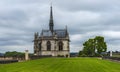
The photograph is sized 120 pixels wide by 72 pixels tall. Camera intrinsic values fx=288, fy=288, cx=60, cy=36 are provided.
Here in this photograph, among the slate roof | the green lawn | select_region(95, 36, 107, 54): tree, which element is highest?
the slate roof

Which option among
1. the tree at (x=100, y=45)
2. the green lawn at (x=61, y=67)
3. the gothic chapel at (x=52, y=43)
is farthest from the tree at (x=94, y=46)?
the green lawn at (x=61, y=67)

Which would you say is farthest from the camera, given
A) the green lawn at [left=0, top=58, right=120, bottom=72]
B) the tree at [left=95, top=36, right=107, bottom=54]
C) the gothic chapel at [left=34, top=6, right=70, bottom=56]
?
the gothic chapel at [left=34, top=6, right=70, bottom=56]

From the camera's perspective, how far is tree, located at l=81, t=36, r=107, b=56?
135875mm

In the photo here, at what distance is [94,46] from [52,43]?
20.6 m

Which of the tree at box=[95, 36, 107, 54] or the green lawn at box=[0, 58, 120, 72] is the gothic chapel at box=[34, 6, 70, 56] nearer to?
the tree at box=[95, 36, 107, 54]

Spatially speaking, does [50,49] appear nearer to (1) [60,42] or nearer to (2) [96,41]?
(1) [60,42]

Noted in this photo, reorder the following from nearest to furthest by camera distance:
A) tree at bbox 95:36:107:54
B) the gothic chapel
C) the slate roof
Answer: tree at bbox 95:36:107:54 < the gothic chapel < the slate roof

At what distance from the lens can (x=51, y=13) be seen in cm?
15362

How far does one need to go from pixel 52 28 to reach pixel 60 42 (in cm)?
925

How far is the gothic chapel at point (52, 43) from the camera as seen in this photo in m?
141

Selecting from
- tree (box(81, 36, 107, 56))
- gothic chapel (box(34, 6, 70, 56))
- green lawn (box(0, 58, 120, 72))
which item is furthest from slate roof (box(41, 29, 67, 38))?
green lawn (box(0, 58, 120, 72))

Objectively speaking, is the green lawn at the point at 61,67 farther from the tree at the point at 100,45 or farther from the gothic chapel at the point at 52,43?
the gothic chapel at the point at 52,43

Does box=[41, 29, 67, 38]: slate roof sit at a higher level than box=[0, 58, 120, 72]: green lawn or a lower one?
higher

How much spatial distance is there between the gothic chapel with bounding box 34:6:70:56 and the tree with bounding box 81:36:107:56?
9.59m
